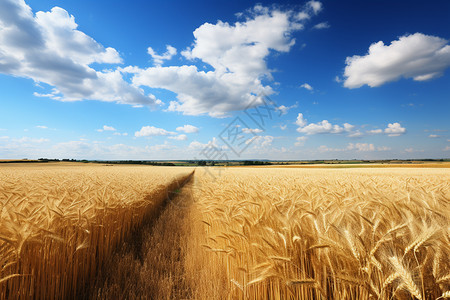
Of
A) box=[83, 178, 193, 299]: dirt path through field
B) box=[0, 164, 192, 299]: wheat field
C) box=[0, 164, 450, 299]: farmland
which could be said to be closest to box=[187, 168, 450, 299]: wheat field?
box=[0, 164, 450, 299]: farmland

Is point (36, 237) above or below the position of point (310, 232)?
below

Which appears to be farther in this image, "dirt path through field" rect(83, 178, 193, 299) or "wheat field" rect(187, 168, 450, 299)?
"dirt path through field" rect(83, 178, 193, 299)

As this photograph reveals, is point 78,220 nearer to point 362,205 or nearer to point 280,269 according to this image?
point 280,269

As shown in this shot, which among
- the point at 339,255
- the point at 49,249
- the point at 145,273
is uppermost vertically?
the point at 339,255

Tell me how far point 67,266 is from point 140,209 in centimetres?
266

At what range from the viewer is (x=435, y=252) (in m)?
1.21

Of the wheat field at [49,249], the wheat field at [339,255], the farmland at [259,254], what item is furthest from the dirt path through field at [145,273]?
the wheat field at [339,255]

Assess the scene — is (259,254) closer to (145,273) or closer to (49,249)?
(145,273)

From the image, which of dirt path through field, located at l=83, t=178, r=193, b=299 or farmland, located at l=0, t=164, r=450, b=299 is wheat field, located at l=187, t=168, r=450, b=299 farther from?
dirt path through field, located at l=83, t=178, r=193, b=299

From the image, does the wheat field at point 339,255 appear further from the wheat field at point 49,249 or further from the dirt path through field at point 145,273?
the wheat field at point 49,249

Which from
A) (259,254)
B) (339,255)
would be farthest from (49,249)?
(339,255)

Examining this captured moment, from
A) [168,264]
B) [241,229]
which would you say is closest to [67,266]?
[168,264]

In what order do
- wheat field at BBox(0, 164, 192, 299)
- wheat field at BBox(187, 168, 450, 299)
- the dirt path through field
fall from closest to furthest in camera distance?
1. wheat field at BBox(187, 168, 450, 299)
2. wheat field at BBox(0, 164, 192, 299)
3. the dirt path through field

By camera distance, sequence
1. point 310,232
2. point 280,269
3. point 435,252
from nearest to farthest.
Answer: point 435,252, point 280,269, point 310,232
